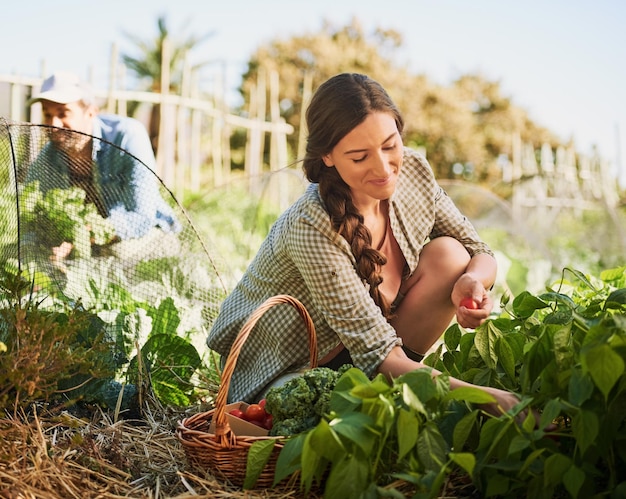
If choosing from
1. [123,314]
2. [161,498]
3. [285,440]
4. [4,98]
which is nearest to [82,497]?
[161,498]

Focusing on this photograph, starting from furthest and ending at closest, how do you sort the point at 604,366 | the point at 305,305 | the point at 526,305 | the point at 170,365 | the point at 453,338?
the point at 170,365, the point at 305,305, the point at 453,338, the point at 526,305, the point at 604,366

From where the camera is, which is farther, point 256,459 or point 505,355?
point 505,355

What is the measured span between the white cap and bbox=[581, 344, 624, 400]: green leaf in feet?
8.72

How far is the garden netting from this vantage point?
238cm

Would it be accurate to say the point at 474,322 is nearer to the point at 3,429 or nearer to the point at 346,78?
the point at 346,78

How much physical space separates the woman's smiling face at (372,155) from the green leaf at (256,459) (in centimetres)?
76

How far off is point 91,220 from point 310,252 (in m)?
0.99

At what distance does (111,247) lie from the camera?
260 cm

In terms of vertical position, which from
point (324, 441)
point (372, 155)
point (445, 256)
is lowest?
point (324, 441)

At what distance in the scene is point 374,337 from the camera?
1.83m

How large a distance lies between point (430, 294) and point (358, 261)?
0.93 feet

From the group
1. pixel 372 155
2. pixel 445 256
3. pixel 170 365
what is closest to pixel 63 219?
pixel 170 365

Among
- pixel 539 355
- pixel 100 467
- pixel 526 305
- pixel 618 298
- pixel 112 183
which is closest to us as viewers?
pixel 539 355

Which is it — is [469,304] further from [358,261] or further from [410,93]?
[410,93]
